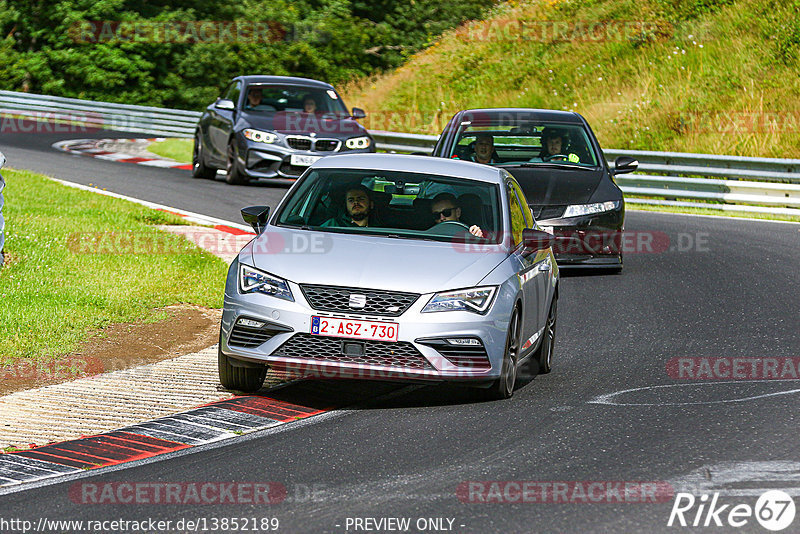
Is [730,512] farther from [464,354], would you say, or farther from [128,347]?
[128,347]

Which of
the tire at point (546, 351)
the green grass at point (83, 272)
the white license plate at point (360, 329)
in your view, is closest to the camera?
the white license plate at point (360, 329)

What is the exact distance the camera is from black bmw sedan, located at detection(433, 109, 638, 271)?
13734 mm

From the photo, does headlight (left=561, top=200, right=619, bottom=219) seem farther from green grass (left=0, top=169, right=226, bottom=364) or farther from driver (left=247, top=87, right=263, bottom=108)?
driver (left=247, top=87, right=263, bottom=108)

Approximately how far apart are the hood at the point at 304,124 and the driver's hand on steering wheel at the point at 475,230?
12.8 meters

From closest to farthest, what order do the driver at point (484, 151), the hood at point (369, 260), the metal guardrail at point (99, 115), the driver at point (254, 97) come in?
the hood at point (369, 260) → the driver at point (484, 151) → the driver at point (254, 97) → the metal guardrail at point (99, 115)

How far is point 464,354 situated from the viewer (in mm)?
8000

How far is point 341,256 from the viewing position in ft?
26.8

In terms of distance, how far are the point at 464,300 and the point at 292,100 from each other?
15432mm

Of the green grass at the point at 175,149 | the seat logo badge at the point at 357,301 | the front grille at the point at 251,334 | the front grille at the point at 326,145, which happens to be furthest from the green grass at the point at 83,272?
the green grass at the point at 175,149

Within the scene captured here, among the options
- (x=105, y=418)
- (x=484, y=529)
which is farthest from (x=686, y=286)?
(x=484, y=529)

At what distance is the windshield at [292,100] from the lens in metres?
22.4

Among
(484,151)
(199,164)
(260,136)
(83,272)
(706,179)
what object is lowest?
(199,164)

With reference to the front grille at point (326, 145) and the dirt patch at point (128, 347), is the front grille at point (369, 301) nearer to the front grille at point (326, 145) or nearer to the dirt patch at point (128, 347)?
the dirt patch at point (128, 347)

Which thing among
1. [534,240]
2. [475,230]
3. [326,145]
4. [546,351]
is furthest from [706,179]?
[475,230]
